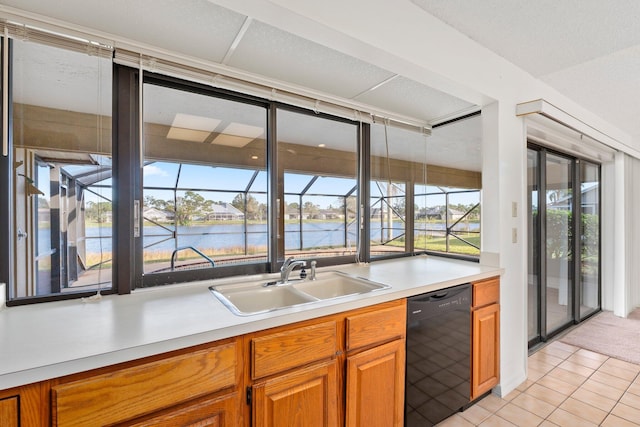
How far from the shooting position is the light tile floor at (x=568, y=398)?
178cm

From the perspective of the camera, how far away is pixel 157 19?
1298mm

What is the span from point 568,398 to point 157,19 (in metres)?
3.36

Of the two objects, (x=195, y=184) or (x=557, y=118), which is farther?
(x=557, y=118)

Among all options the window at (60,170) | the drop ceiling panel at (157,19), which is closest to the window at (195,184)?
the window at (60,170)

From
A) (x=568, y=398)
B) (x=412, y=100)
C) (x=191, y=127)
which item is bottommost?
(x=568, y=398)

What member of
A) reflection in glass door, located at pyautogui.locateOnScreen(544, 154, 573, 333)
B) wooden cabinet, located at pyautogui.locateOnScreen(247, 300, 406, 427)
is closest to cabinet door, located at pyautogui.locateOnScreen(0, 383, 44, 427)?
wooden cabinet, located at pyautogui.locateOnScreen(247, 300, 406, 427)

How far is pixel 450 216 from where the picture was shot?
2768 millimetres

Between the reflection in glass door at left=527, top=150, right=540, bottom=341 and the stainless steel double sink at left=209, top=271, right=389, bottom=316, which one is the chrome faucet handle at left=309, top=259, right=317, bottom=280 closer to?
the stainless steel double sink at left=209, top=271, right=389, bottom=316

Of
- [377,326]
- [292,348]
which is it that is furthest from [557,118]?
[292,348]

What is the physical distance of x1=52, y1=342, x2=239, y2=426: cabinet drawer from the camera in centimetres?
82

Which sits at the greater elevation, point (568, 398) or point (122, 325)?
point (122, 325)

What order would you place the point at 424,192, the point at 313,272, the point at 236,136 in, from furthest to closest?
the point at 424,192
the point at 236,136
the point at 313,272

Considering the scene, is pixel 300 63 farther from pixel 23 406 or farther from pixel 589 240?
pixel 589 240

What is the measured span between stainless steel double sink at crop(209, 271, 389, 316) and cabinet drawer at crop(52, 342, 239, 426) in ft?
1.33
